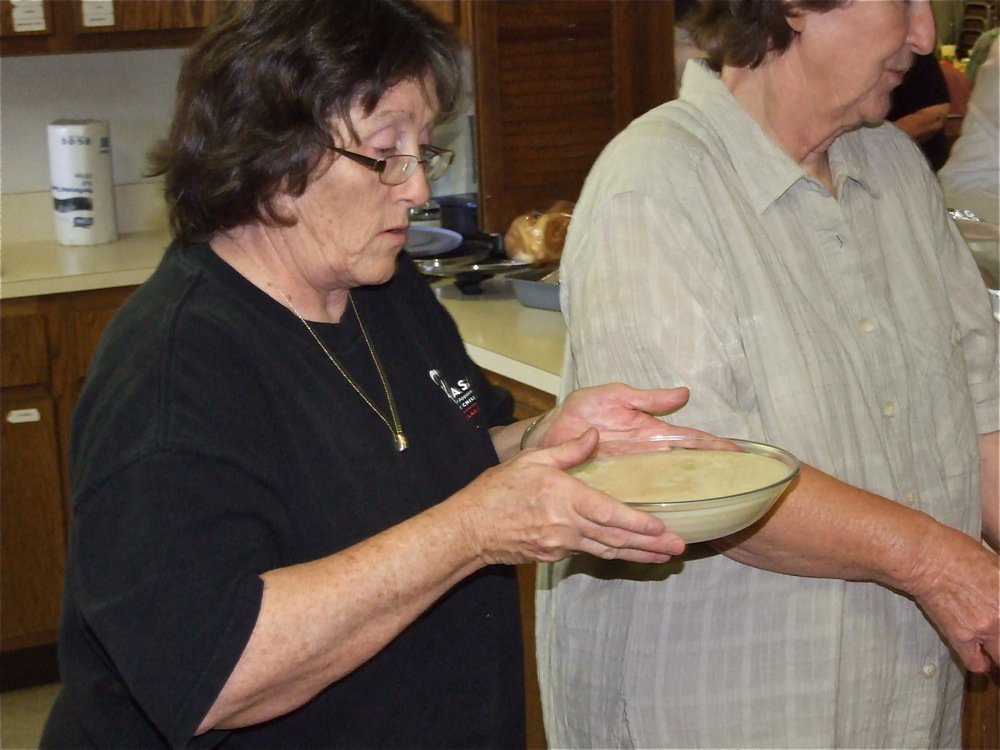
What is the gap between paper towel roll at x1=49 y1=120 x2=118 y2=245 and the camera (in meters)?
3.65

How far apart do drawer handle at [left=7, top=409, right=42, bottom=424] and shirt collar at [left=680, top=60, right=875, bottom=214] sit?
227 centimetres

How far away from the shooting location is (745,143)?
1.49 m

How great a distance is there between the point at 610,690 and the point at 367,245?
61 cm

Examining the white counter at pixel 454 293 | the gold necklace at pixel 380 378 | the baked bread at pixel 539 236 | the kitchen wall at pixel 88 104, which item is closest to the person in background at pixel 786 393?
the gold necklace at pixel 380 378

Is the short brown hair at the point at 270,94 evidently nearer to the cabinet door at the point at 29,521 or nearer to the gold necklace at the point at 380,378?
the gold necklace at the point at 380,378

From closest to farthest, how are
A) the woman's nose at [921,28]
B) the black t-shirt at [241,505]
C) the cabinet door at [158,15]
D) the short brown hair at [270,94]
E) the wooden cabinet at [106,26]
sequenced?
the black t-shirt at [241,505], the short brown hair at [270,94], the woman's nose at [921,28], the wooden cabinet at [106,26], the cabinet door at [158,15]

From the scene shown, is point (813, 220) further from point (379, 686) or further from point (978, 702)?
point (978, 702)

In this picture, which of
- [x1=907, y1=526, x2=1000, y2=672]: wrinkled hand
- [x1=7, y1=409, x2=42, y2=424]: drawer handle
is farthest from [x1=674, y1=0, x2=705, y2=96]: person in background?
[x1=7, y1=409, x2=42, y2=424]: drawer handle

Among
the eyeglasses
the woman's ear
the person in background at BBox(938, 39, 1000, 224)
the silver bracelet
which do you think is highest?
the woman's ear

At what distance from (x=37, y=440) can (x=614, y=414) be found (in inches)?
92.2

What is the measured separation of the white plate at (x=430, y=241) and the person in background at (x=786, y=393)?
156 centimetres

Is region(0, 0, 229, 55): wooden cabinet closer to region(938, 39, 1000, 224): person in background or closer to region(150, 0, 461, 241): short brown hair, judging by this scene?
region(938, 39, 1000, 224): person in background

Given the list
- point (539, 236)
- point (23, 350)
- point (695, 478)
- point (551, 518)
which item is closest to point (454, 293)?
point (539, 236)

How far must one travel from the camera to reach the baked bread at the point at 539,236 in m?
2.92
